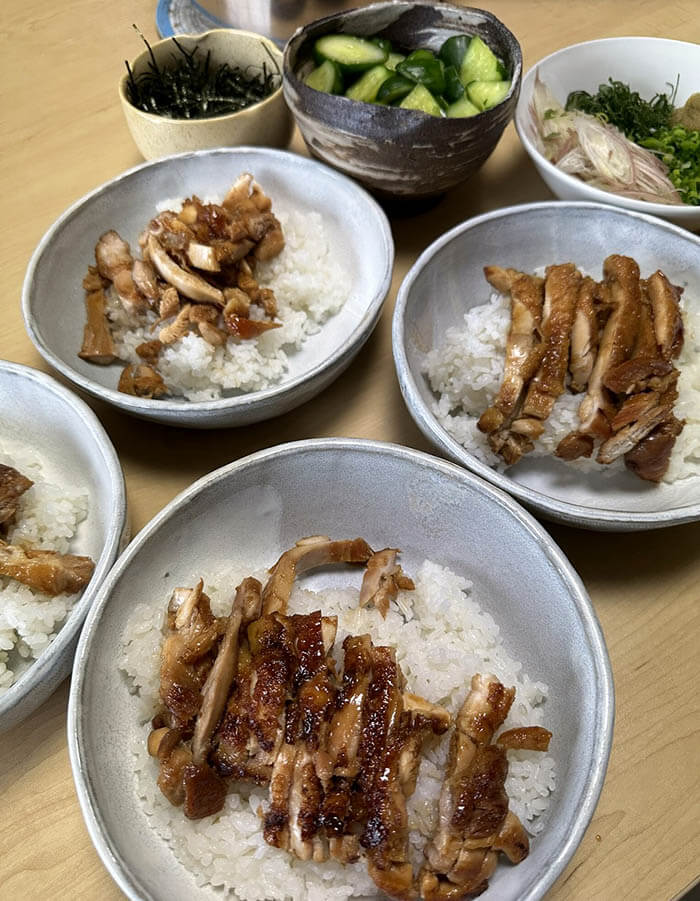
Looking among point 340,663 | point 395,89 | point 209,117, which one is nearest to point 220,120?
point 209,117

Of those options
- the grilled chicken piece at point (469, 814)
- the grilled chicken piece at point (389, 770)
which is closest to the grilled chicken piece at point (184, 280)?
the grilled chicken piece at point (389, 770)

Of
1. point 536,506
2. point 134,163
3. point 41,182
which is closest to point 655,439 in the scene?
point 536,506

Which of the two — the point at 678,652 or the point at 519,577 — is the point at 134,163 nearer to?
the point at 519,577

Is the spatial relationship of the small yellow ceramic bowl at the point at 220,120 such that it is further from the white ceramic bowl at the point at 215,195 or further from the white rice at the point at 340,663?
the white rice at the point at 340,663

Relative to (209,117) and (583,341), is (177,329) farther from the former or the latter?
(583,341)

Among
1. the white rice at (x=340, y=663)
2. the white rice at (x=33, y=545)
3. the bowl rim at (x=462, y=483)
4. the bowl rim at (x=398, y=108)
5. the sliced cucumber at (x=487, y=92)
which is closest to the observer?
the bowl rim at (x=462, y=483)

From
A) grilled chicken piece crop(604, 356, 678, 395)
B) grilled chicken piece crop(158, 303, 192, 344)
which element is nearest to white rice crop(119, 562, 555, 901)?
grilled chicken piece crop(604, 356, 678, 395)

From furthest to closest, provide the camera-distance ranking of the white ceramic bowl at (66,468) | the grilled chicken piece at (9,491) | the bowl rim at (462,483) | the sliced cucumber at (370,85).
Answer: the sliced cucumber at (370,85), the grilled chicken piece at (9,491), the white ceramic bowl at (66,468), the bowl rim at (462,483)

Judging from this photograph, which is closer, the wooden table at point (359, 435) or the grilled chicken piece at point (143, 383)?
the wooden table at point (359, 435)
